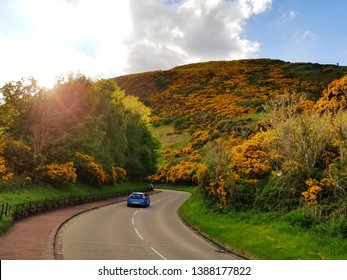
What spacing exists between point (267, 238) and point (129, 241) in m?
6.57

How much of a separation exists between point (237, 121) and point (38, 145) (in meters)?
43.1

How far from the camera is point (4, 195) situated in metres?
27.4

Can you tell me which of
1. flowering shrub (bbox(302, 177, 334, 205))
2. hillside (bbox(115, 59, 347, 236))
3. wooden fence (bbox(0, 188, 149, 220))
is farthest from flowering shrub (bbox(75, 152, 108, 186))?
flowering shrub (bbox(302, 177, 334, 205))

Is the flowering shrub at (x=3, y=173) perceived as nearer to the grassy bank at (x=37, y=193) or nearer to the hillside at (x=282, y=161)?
the grassy bank at (x=37, y=193)

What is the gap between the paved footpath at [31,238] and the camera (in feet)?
42.3

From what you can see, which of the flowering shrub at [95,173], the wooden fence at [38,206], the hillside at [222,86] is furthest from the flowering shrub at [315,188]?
the hillside at [222,86]

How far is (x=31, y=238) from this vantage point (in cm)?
1639

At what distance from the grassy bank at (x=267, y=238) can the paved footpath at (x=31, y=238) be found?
8.45 m

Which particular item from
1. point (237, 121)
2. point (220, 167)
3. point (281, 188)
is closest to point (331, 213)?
point (281, 188)

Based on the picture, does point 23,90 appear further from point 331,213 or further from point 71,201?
point 331,213

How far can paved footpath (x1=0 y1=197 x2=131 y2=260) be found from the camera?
12.9 m

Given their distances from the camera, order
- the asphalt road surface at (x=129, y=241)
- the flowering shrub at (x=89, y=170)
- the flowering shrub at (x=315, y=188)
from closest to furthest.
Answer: the asphalt road surface at (x=129, y=241)
the flowering shrub at (x=315, y=188)
the flowering shrub at (x=89, y=170)

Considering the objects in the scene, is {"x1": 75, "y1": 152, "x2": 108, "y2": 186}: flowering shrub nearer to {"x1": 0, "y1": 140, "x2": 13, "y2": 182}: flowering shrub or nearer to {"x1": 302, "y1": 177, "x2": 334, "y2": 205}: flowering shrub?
{"x1": 0, "y1": 140, "x2": 13, "y2": 182}: flowering shrub

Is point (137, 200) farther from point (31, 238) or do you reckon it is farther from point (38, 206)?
point (31, 238)
